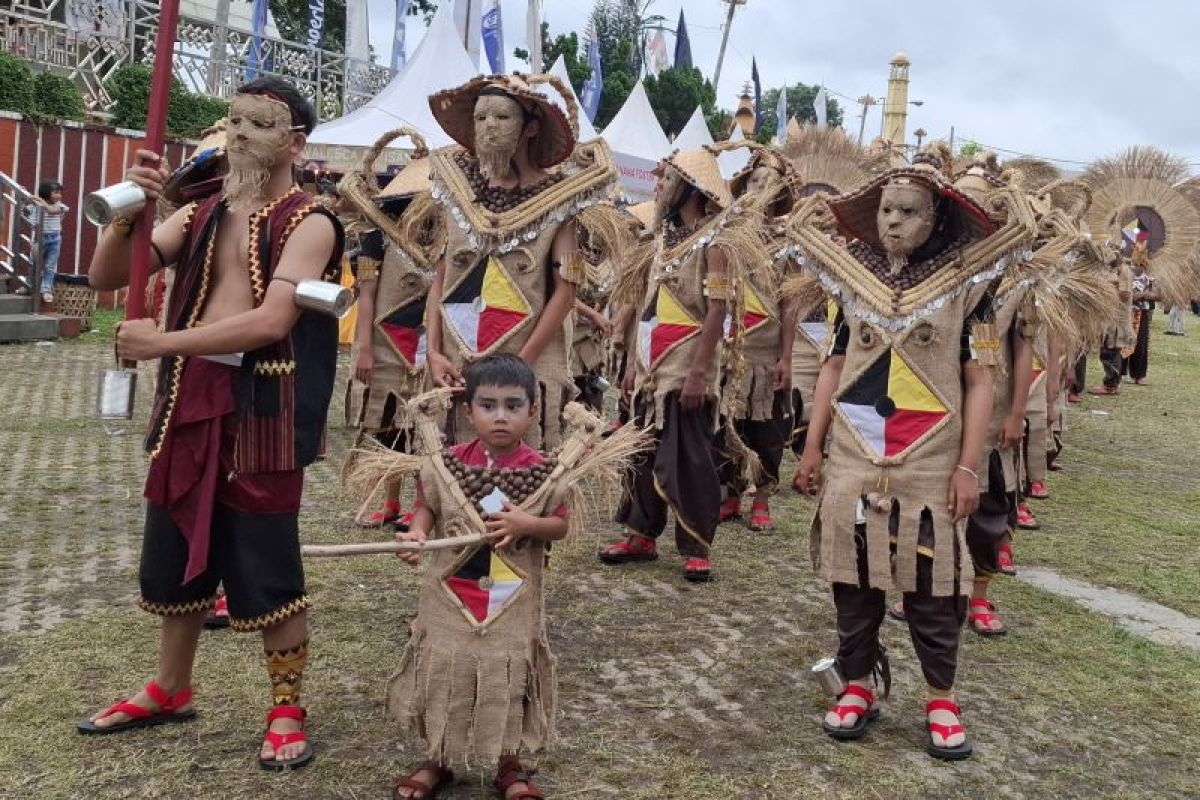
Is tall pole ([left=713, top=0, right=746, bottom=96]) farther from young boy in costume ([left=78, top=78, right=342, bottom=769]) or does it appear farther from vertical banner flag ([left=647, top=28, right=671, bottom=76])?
young boy in costume ([left=78, top=78, right=342, bottom=769])

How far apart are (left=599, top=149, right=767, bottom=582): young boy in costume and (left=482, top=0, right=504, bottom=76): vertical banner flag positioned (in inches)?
491

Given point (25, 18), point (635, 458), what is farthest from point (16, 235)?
point (635, 458)

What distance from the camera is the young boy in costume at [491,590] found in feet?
10.6

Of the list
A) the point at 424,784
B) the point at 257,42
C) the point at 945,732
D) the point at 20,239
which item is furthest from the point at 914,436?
the point at 257,42

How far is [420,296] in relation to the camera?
6336mm

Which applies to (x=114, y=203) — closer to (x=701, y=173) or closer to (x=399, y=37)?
(x=701, y=173)

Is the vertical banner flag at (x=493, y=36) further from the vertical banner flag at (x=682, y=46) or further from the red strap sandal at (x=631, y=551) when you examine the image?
the vertical banner flag at (x=682, y=46)

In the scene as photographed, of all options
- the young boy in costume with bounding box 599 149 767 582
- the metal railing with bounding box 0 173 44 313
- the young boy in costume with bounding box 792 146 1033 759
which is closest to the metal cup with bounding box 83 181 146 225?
the young boy in costume with bounding box 792 146 1033 759

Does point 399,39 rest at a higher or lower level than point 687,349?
higher

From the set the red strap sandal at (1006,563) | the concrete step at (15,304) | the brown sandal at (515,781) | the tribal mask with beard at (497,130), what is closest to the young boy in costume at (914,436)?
the brown sandal at (515,781)

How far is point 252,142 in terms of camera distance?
11.3 feet

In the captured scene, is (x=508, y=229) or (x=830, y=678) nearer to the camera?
(x=830, y=678)

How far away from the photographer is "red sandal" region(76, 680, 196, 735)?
11.9 feet

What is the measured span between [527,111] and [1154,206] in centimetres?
1154
